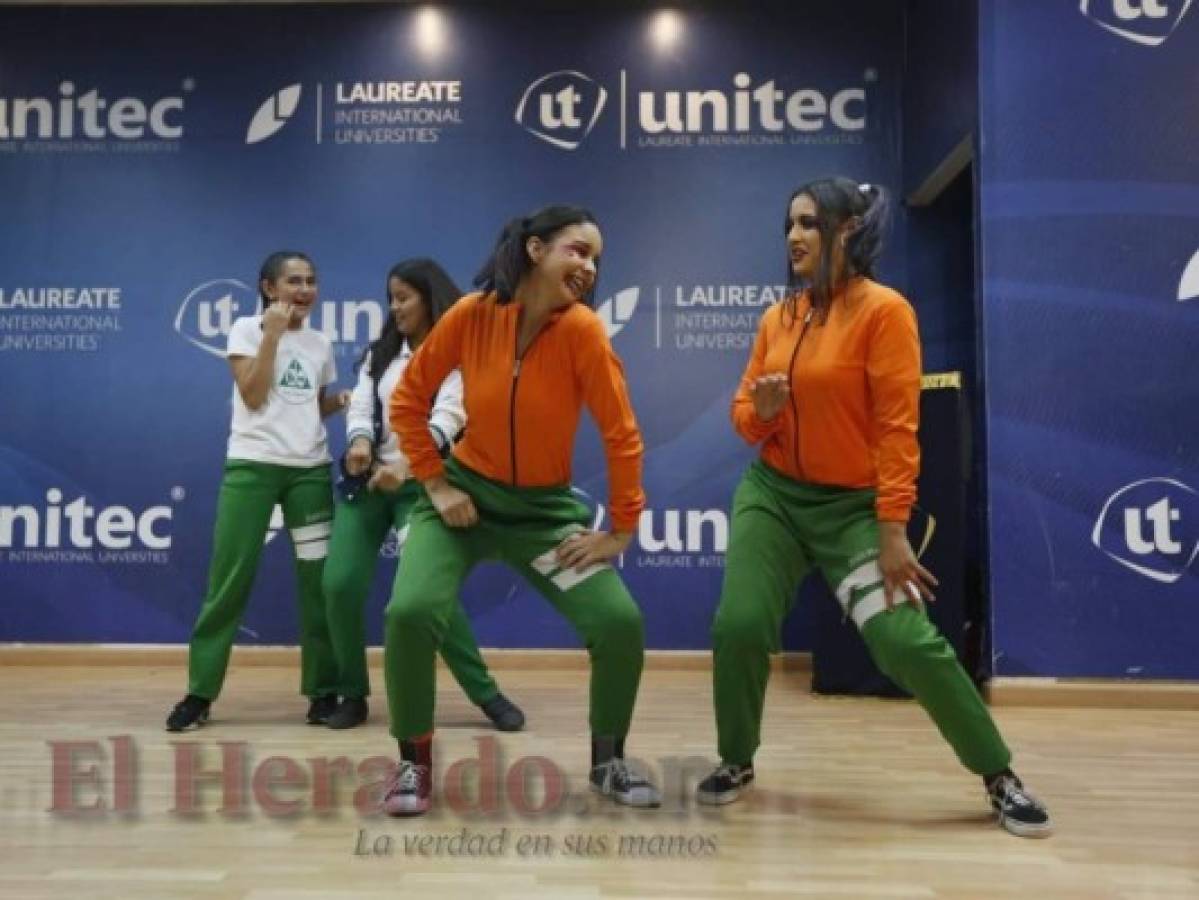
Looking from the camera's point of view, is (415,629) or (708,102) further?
(708,102)

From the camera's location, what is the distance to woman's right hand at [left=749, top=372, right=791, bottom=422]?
218 centimetres

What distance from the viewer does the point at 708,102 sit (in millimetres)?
4746

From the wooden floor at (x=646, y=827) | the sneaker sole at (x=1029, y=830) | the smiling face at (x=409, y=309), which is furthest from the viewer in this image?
the smiling face at (x=409, y=309)

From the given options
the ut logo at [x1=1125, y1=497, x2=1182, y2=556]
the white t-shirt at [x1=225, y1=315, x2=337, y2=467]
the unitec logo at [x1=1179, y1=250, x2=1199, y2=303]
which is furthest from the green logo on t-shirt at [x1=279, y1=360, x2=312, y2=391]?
the unitec logo at [x1=1179, y1=250, x2=1199, y2=303]

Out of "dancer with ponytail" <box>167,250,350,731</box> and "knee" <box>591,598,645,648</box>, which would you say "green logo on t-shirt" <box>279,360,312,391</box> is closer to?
"dancer with ponytail" <box>167,250,350,731</box>

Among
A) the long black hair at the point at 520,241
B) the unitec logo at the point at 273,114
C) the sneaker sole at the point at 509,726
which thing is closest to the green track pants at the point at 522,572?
the long black hair at the point at 520,241

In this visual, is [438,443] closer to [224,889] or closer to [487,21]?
[224,889]

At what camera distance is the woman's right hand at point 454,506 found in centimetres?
226

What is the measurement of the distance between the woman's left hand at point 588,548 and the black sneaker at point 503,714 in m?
1.11

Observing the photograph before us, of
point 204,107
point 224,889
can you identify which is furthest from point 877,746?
point 204,107

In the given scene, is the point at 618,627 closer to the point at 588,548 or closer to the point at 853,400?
the point at 588,548

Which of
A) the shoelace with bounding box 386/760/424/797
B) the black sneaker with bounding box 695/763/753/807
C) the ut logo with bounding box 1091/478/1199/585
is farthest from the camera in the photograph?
the ut logo with bounding box 1091/478/1199/585

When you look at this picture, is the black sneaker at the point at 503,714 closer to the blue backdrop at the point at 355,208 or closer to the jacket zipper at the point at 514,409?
the jacket zipper at the point at 514,409

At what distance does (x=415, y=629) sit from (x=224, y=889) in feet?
1.94
